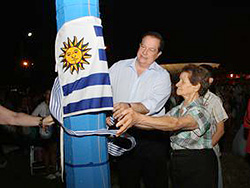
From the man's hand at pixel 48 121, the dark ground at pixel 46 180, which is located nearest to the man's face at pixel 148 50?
the man's hand at pixel 48 121

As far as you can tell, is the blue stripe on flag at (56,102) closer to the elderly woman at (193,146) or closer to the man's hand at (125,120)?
the man's hand at (125,120)

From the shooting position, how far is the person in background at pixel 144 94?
10.1 feet

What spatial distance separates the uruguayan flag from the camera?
168 centimetres

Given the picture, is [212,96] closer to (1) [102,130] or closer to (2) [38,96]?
(1) [102,130]

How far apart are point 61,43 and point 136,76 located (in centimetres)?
158

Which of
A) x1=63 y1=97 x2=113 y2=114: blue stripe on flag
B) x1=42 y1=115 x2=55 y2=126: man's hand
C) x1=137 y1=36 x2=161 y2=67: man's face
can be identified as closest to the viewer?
x1=63 y1=97 x2=113 y2=114: blue stripe on flag

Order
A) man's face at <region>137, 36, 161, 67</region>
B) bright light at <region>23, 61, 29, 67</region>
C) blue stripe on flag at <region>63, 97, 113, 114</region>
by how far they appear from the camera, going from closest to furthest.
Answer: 1. blue stripe on flag at <region>63, 97, 113, 114</region>
2. man's face at <region>137, 36, 161, 67</region>
3. bright light at <region>23, 61, 29, 67</region>

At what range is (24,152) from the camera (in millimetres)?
8609

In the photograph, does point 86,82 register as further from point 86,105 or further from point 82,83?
point 86,105

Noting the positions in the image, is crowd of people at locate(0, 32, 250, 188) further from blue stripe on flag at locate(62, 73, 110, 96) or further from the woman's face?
blue stripe on flag at locate(62, 73, 110, 96)

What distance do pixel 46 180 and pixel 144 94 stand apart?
158 inches

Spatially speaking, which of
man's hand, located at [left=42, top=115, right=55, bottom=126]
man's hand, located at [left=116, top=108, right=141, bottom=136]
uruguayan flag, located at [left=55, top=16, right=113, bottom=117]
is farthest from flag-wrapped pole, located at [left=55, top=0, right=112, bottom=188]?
man's hand, located at [left=42, top=115, right=55, bottom=126]

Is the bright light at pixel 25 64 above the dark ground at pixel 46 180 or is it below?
above

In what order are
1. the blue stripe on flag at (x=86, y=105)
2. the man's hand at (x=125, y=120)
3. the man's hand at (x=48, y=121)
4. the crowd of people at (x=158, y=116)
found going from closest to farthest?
1. the blue stripe on flag at (x=86, y=105)
2. the man's hand at (x=125, y=120)
3. the man's hand at (x=48, y=121)
4. the crowd of people at (x=158, y=116)
